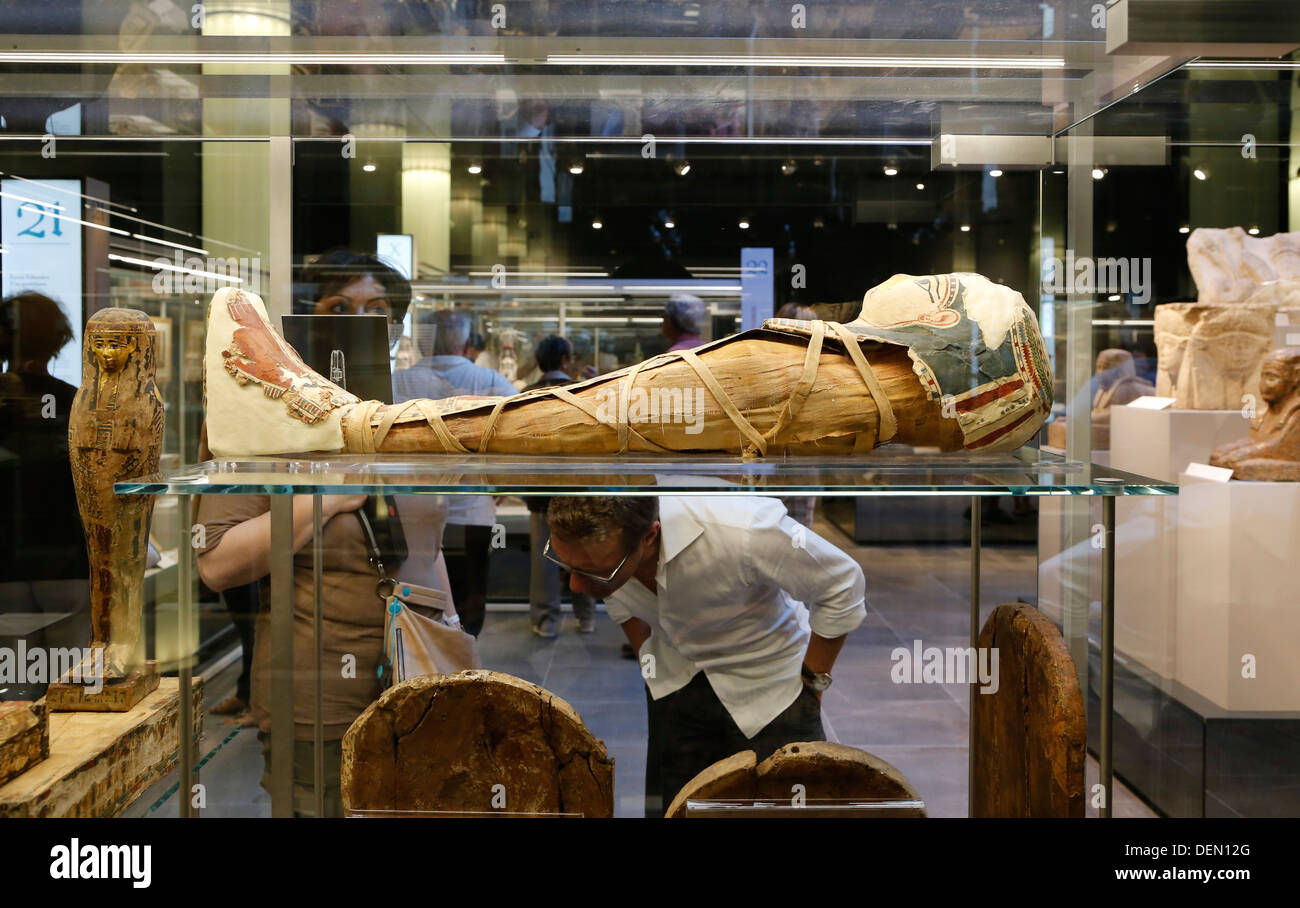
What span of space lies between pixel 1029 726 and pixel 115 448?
160cm

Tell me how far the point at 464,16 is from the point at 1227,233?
2.61 meters

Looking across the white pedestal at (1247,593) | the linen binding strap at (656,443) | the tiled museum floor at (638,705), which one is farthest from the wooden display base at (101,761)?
the white pedestal at (1247,593)

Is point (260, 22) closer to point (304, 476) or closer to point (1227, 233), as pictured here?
point (304, 476)

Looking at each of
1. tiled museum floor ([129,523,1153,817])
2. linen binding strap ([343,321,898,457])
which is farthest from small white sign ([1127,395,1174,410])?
linen binding strap ([343,321,898,457])

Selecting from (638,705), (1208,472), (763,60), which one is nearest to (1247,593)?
(1208,472)

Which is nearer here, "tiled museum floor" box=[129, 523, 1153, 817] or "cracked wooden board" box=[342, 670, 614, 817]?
"cracked wooden board" box=[342, 670, 614, 817]

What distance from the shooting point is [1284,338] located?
11.4ft

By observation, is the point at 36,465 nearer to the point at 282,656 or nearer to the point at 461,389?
the point at 282,656

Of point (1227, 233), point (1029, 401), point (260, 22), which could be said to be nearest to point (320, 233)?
point (260, 22)

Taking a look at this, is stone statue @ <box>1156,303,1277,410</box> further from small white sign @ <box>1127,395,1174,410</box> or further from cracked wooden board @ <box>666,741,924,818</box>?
cracked wooden board @ <box>666,741,924,818</box>

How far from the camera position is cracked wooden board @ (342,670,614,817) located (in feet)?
5.13

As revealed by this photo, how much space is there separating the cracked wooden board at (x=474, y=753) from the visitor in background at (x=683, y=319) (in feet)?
2.70

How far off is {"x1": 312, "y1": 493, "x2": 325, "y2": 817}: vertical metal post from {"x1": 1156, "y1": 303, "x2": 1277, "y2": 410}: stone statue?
9.47 feet

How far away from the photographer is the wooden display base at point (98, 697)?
1778mm
